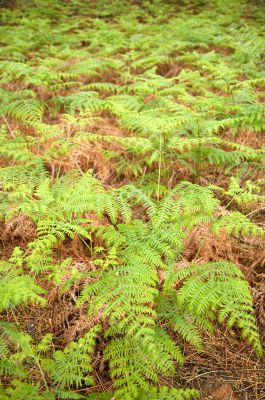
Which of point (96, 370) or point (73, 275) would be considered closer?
point (96, 370)

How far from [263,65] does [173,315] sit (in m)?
5.41

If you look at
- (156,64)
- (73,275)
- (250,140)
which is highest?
(156,64)

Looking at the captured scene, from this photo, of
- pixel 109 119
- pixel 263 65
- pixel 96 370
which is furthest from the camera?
pixel 263 65

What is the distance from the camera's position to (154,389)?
7.22 ft

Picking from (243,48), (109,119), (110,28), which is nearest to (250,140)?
(109,119)

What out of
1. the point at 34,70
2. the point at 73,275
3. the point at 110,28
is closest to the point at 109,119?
the point at 34,70

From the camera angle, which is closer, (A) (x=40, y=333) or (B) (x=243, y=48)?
(A) (x=40, y=333)

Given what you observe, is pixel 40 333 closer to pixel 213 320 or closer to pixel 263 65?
pixel 213 320

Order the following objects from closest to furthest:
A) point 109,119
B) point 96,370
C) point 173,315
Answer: point 96,370, point 173,315, point 109,119

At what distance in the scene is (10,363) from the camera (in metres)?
2.28

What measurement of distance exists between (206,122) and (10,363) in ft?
11.1

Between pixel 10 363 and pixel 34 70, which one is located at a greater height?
pixel 34 70

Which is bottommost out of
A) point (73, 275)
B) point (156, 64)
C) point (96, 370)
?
point (96, 370)

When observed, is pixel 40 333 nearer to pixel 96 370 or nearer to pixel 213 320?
pixel 96 370
